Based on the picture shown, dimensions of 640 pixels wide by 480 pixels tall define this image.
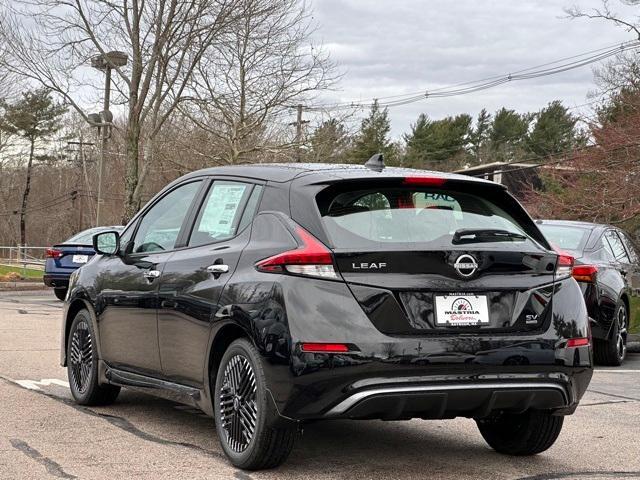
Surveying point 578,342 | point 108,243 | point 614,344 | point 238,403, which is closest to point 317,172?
point 238,403

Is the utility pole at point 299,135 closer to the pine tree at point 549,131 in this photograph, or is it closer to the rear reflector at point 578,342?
the rear reflector at point 578,342

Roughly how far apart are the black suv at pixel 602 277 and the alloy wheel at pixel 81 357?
5015 millimetres

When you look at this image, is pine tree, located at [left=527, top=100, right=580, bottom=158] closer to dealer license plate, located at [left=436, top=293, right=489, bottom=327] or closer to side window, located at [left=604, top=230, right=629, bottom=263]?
side window, located at [left=604, top=230, right=629, bottom=263]

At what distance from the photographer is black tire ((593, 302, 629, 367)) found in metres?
10.8

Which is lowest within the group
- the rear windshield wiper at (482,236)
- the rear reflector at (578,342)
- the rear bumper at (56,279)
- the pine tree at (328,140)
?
the rear bumper at (56,279)

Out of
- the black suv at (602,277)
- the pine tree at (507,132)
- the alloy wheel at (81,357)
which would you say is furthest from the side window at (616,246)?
the pine tree at (507,132)

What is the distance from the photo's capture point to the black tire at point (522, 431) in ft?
18.7

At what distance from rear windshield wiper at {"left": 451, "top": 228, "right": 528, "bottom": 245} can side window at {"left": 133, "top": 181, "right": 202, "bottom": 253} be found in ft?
6.32

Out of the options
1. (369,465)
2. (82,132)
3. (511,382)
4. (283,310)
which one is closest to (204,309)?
(283,310)

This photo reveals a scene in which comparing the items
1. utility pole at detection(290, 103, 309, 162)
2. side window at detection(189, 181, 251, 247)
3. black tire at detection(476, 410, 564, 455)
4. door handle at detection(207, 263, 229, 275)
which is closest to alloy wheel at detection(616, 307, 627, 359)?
black tire at detection(476, 410, 564, 455)

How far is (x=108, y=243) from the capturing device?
700 cm

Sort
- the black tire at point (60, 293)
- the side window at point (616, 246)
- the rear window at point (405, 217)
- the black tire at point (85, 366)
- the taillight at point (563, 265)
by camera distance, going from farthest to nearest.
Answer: the black tire at point (60, 293)
the side window at point (616, 246)
the black tire at point (85, 366)
the taillight at point (563, 265)
the rear window at point (405, 217)

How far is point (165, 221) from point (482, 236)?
7.66 feet

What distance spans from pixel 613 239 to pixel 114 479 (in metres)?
7.99
